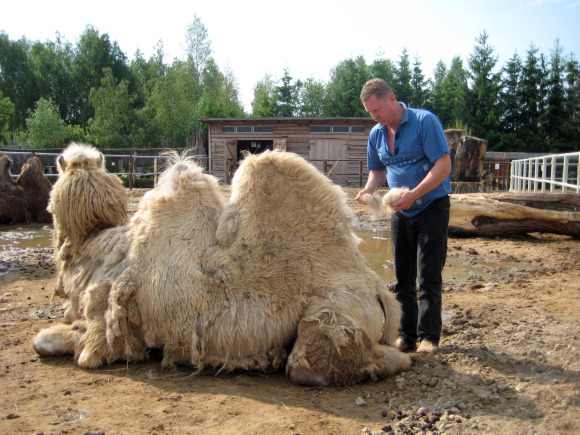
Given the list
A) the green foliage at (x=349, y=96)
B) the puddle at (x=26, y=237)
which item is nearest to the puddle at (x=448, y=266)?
the puddle at (x=26, y=237)

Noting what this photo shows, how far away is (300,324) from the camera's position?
3125mm

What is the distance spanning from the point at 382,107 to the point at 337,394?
7.38ft

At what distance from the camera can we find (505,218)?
32.7ft

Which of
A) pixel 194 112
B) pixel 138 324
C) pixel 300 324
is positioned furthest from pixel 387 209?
pixel 194 112

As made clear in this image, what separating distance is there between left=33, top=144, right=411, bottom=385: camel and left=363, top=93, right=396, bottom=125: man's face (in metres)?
0.77

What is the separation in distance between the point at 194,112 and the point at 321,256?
43877mm

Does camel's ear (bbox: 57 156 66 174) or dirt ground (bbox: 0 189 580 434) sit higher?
camel's ear (bbox: 57 156 66 174)

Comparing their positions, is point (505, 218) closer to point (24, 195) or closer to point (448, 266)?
point (448, 266)

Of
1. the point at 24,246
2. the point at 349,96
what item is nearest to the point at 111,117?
the point at 349,96

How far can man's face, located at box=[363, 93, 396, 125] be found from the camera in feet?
12.5

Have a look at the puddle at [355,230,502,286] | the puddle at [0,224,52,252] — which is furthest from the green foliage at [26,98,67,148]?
the puddle at [355,230,502,286]

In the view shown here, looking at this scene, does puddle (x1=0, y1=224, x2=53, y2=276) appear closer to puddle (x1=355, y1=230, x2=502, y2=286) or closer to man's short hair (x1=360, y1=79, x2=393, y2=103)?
puddle (x1=355, y1=230, x2=502, y2=286)

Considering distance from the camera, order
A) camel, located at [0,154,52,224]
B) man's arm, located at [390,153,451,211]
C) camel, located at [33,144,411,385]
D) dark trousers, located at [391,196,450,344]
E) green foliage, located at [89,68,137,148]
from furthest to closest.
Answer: green foliage, located at [89,68,137,148] → camel, located at [0,154,52,224] → dark trousers, located at [391,196,450,344] → man's arm, located at [390,153,451,211] → camel, located at [33,144,411,385]

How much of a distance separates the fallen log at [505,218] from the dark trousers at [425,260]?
6.29 m
